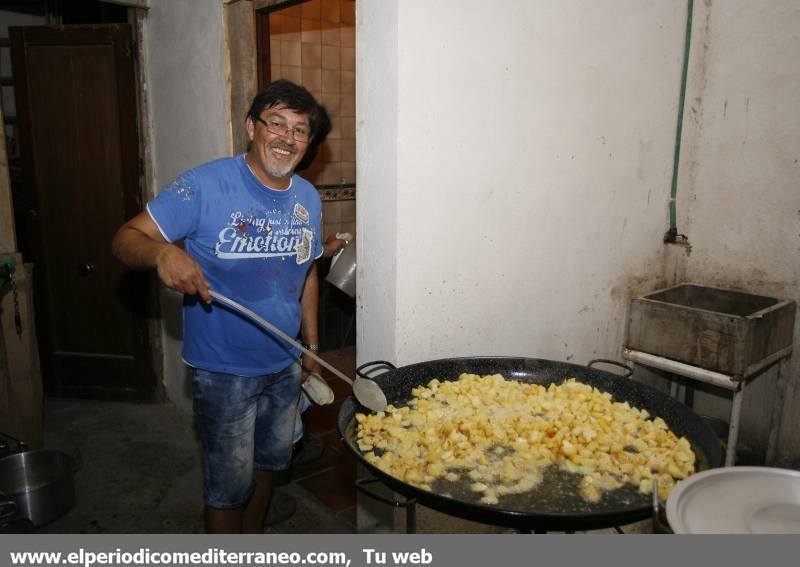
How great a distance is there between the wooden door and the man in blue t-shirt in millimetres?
2289

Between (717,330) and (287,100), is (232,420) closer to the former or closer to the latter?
(287,100)

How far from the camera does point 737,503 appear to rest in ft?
4.27

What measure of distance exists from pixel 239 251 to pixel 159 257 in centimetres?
33

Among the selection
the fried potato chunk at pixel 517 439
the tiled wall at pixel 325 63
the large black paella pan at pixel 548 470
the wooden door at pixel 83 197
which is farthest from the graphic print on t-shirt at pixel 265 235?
the tiled wall at pixel 325 63

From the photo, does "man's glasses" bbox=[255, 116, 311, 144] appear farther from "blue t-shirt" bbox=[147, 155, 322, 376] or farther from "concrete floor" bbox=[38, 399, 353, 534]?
"concrete floor" bbox=[38, 399, 353, 534]

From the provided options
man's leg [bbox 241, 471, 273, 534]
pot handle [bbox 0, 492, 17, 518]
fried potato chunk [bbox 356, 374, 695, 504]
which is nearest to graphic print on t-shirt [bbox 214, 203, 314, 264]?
fried potato chunk [bbox 356, 374, 695, 504]

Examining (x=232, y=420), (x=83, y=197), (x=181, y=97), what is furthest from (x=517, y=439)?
(x=83, y=197)

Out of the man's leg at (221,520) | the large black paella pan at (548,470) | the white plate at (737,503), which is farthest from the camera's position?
the man's leg at (221,520)

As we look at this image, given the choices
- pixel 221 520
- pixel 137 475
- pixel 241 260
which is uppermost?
pixel 241 260

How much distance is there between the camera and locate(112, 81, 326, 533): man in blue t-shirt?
2.14 metres

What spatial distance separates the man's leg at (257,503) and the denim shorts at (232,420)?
0.17m

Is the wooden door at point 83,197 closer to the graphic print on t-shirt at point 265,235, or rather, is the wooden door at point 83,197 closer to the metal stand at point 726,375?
the graphic print on t-shirt at point 265,235

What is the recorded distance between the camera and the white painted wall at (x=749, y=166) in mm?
3180

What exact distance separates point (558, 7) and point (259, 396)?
2.15 meters
